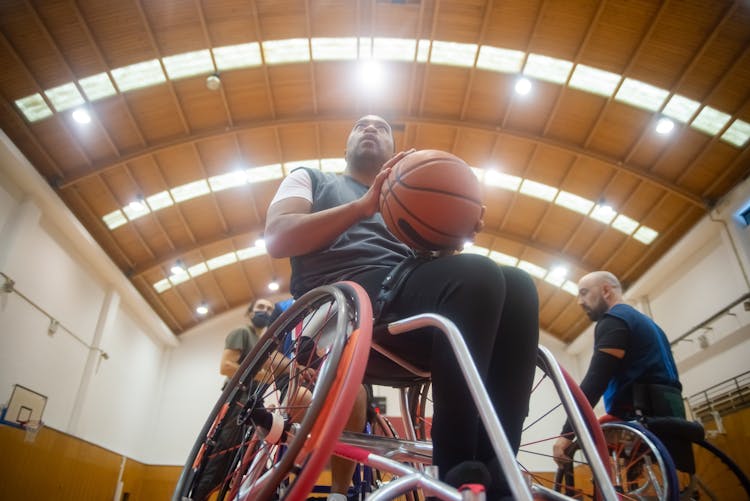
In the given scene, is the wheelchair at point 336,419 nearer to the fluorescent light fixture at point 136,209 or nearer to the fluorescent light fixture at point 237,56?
the fluorescent light fixture at point 237,56

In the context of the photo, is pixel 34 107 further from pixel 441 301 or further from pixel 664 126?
pixel 664 126

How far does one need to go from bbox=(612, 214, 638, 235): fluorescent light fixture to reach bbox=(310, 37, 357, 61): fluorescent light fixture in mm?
7803

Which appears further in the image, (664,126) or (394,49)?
(394,49)

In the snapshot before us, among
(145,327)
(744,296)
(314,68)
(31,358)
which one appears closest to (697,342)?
(744,296)

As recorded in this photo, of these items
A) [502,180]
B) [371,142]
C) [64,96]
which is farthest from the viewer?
[502,180]

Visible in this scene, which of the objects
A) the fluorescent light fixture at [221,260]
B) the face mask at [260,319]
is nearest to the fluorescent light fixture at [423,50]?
the face mask at [260,319]

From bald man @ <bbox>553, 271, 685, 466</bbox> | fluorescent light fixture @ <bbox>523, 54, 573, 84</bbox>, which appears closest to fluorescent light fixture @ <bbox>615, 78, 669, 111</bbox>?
fluorescent light fixture @ <bbox>523, 54, 573, 84</bbox>

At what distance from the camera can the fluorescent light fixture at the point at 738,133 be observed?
9392mm

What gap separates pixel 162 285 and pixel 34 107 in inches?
274

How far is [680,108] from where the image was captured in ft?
32.3

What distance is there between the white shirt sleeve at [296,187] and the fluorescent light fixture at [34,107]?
365 inches

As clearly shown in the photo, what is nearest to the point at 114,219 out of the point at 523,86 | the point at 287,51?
the point at 287,51

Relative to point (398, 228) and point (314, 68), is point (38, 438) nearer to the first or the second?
point (398, 228)

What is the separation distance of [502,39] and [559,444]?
9.20m
